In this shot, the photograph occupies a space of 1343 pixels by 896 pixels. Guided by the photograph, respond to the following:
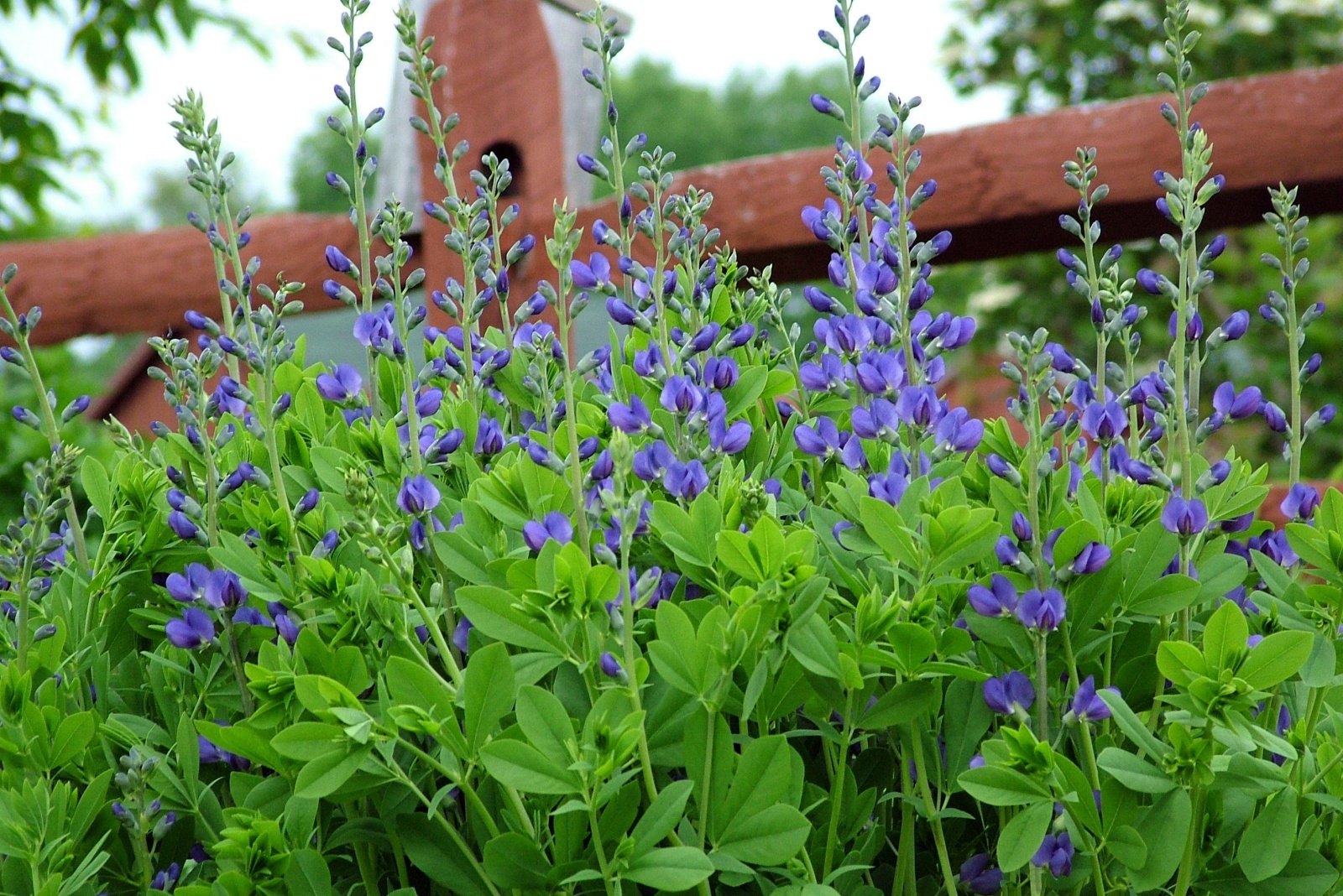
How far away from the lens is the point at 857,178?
54.9 inches

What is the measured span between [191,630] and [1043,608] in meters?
0.81

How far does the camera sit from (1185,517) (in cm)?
114

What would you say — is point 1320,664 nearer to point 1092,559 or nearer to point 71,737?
point 1092,559

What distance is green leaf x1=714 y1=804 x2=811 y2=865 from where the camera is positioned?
1.00 meters

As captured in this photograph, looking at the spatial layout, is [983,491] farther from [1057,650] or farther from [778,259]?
[778,259]

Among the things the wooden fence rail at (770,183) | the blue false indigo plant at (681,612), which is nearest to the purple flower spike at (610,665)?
the blue false indigo plant at (681,612)

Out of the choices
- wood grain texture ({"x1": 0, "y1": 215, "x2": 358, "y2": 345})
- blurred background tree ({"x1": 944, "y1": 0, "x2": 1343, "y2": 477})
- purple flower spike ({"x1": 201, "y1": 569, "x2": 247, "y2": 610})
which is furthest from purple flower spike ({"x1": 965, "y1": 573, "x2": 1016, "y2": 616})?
blurred background tree ({"x1": 944, "y1": 0, "x2": 1343, "y2": 477})

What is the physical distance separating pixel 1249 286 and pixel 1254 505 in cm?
634

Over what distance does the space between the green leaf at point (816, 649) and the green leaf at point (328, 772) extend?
36 cm

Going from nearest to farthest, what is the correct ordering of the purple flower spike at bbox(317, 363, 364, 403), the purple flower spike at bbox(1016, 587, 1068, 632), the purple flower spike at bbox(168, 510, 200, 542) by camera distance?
the purple flower spike at bbox(1016, 587, 1068, 632) → the purple flower spike at bbox(168, 510, 200, 542) → the purple flower spike at bbox(317, 363, 364, 403)

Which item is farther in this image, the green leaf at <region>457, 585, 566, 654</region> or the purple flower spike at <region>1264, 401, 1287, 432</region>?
the purple flower spike at <region>1264, 401, 1287, 432</region>

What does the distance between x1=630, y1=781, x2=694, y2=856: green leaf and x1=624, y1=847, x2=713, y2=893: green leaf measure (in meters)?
0.01

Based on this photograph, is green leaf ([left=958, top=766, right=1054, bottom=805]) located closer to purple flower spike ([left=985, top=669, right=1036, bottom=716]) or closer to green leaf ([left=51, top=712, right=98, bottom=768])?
purple flower spike ([left=985, top=669, right=1036, bottom=716])

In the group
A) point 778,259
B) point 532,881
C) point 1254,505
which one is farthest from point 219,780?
point 778,259
